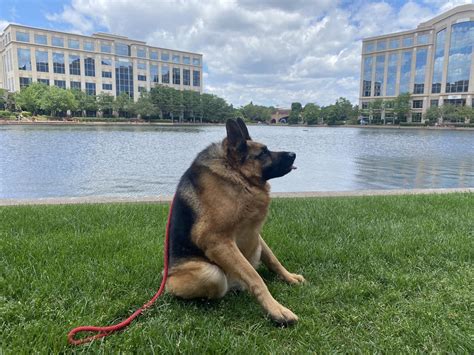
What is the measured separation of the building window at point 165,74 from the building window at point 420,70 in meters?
71.5

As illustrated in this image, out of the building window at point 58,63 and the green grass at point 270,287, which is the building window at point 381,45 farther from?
the green grass at point 270,287

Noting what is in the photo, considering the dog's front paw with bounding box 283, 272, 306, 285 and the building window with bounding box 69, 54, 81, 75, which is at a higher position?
the building window with bounding box 69, 54, 81, 75


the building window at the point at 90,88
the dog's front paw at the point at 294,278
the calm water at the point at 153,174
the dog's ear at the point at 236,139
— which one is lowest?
the calm water at the point at 153,174

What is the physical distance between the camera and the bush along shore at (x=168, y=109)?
71.3 meters

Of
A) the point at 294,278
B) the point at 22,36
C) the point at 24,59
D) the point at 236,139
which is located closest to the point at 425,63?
the point at 24,59

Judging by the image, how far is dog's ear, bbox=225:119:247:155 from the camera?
2.81 m

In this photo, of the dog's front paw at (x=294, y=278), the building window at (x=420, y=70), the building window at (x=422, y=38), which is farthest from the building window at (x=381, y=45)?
the dog's front paw at (x=294, y=278)

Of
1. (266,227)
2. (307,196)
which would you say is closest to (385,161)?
(307,196)

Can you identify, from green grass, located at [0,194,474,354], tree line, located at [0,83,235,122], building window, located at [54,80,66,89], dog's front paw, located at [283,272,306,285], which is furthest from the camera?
building window, located at [54,80,66,89]

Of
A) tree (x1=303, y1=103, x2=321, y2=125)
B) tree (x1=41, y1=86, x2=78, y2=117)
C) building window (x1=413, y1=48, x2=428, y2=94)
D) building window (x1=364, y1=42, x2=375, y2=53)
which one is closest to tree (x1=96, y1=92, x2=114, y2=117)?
tree (x1=41, y1=86, x2=78, y2=117)

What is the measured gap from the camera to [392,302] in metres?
2.94

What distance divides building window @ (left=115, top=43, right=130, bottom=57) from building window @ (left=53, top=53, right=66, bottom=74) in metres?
14.8

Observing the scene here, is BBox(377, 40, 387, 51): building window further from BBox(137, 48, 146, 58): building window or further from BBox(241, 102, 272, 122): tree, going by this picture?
BBox(137, 48, 146, 58): building window

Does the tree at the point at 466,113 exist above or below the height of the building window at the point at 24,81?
below
